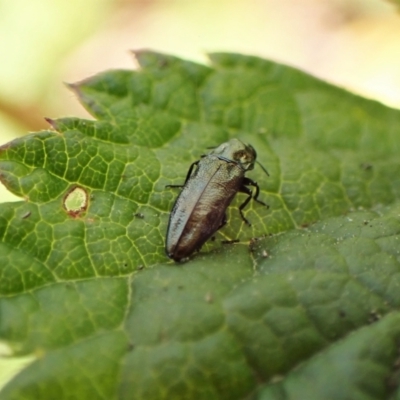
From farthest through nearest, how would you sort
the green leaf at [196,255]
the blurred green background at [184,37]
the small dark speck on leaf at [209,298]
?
the blurred green background at [184,37]
the small dark speck on leaf at [209,298]
the green leaf at [196,255]

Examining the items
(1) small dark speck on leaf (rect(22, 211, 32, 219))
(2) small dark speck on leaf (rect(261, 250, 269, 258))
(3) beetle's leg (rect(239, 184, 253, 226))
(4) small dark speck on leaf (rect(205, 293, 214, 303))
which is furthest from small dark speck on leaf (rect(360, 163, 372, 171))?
(1) small dark speck on leaf (rect(22, 211, 32, 219))

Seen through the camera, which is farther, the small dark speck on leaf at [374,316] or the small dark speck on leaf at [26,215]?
the small dark speck on leaf at [26,215]

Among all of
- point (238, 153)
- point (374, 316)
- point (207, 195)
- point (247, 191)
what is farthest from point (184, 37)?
point (374, 316)

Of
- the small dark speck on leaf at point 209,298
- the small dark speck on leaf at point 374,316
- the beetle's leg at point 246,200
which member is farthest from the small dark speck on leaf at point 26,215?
the small dark speck on leaf at point 374,316

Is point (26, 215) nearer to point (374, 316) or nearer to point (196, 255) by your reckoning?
point (196, 255)

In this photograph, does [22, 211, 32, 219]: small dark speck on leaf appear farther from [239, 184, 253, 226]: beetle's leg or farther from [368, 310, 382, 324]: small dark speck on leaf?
[368, 310, 382, 324]: small dark speck on leaf

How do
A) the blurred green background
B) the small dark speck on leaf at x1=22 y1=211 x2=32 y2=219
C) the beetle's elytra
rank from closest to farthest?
1. the small dark speck on leaf at x1=22 y1=211 x2=32 y2=219
2. the beetle's elytra
3. the blurred green background

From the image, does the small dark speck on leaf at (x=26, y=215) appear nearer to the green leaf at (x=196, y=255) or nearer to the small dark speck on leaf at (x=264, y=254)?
the green leaf at (x=196, y=255)

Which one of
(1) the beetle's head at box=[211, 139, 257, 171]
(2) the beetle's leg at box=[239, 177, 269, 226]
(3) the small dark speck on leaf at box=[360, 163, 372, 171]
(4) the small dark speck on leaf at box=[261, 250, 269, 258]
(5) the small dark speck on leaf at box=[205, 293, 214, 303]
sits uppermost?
(1) the beetle's head at box=[211, 139, 257, 171]
